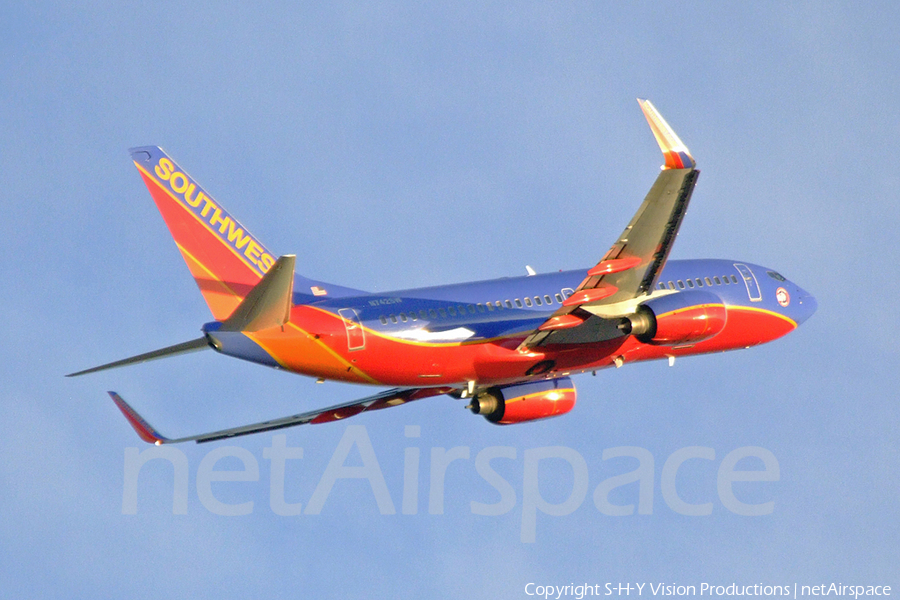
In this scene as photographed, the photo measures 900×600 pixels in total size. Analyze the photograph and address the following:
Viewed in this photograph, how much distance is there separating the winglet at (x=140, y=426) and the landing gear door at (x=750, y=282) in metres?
21.7

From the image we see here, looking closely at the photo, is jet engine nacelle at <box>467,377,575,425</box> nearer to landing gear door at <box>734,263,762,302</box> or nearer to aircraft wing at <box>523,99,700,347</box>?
aircraft wing at <box>523,99,700,347</box>

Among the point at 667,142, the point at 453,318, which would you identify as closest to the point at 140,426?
the point at 453,318

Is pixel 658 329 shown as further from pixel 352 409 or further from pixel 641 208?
Answer: pixel 352 409

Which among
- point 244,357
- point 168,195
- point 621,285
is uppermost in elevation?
point 168,195

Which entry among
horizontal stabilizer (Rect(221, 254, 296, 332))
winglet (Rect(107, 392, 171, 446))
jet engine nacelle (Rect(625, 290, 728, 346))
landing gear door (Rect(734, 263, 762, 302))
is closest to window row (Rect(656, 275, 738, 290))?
landing gear door (Rect(734, 263, 762, 302))

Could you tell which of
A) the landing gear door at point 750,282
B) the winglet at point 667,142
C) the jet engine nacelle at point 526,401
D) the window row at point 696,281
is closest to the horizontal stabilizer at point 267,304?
the winglet at point 667,142

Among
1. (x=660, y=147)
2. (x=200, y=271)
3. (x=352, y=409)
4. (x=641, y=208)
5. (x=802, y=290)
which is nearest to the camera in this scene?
(x=660, y=147)

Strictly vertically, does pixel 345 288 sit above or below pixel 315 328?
above

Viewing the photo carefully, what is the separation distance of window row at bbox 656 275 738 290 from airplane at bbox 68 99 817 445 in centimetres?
11

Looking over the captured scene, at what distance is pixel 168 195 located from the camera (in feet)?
141

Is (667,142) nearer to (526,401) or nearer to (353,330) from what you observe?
(353,330)

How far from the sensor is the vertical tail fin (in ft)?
140

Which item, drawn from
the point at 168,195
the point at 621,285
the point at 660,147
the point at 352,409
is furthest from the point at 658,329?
the point at 168,195

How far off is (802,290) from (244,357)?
78.2 ft
